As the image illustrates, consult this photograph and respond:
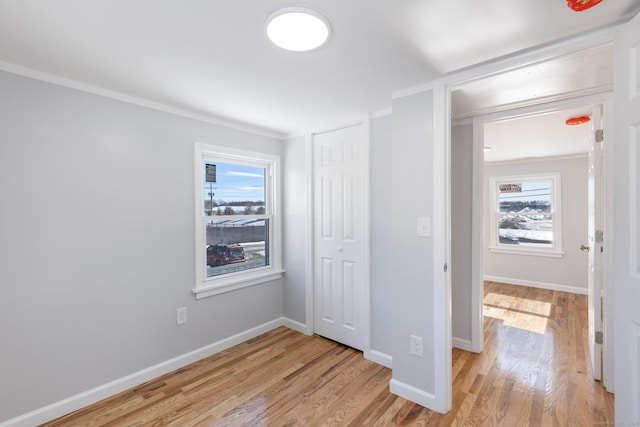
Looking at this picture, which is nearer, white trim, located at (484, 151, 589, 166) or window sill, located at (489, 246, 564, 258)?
white trim, located at (484, 151, 589, 166)

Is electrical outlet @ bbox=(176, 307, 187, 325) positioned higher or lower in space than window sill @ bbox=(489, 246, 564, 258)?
lower

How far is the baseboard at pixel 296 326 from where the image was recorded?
3114 mm

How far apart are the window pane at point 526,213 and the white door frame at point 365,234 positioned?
396cm

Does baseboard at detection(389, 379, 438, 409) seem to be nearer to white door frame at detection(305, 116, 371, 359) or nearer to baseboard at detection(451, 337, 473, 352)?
white door frame at detection(305, 116, 371, 359)

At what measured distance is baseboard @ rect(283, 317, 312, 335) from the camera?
123 inches

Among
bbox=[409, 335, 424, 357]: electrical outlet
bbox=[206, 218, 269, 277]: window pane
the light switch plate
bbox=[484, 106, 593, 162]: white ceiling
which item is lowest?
bbox=[409, 335, 424, 357]: electrical outlet

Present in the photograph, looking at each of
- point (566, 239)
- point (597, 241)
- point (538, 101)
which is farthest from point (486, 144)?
point (566, 239)

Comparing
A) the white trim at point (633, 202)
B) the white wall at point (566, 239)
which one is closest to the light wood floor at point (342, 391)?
the white trim at point (633, 202)

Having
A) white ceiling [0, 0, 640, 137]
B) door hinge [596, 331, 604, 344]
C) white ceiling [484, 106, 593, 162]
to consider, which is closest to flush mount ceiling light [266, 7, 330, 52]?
white ceiling [0, 0, 640, 137]

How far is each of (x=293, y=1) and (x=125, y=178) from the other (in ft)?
5.80

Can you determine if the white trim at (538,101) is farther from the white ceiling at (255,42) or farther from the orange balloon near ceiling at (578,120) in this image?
the white ceiling at (255,42)

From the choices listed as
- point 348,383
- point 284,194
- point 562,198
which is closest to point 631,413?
point 348,383

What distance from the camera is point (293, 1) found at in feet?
3.87

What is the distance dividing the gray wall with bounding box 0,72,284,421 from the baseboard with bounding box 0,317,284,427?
0.04 m
